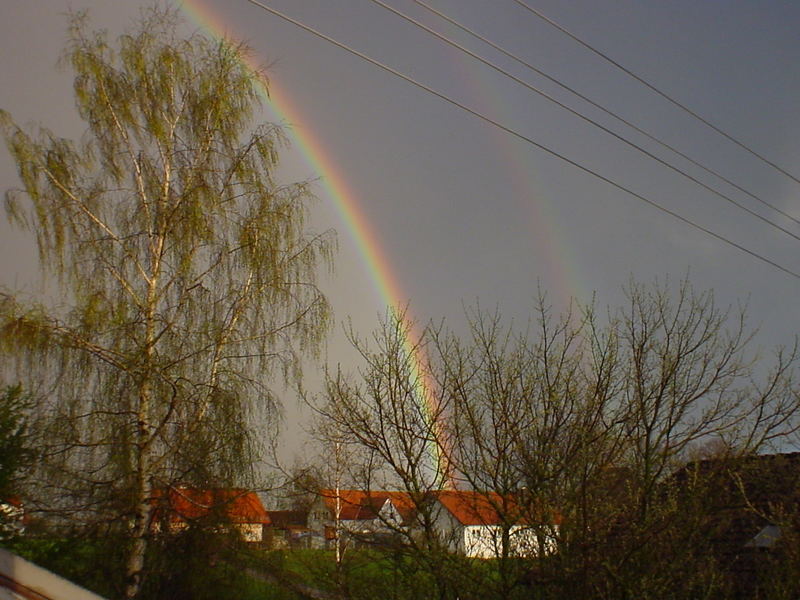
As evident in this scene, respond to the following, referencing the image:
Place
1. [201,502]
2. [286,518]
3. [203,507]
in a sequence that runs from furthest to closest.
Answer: [286,518], [201,502], [203,507]

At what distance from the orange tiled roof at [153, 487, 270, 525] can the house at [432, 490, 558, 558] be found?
12.0 feet

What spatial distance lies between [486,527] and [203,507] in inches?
171

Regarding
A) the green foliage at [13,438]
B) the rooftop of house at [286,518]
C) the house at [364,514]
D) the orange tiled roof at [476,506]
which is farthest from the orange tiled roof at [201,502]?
the orange tiled roof at [476,506]

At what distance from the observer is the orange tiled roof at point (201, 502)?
8.95 meters

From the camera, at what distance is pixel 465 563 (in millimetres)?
6125

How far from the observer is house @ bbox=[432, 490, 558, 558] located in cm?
591

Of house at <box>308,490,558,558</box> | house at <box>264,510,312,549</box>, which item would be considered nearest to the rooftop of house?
house at <box>264,510,312,549</box>

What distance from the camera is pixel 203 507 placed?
9.13 m

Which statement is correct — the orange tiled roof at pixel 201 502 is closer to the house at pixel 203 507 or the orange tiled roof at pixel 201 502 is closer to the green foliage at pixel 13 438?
the house at pixel 203 507

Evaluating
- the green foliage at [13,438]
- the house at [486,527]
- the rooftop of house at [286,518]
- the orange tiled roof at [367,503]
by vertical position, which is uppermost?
the green foliage at [13,438]

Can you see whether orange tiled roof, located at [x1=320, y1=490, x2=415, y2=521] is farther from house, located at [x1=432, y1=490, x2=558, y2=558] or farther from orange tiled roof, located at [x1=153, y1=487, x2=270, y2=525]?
orange tiled roof, located at [x1=153, y1=487, x2=270, y2=525]

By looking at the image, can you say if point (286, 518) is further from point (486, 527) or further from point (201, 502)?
point (486, 527)

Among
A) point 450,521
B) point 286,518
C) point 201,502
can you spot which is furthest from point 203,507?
point 450,521

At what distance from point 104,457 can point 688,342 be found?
262 inches
